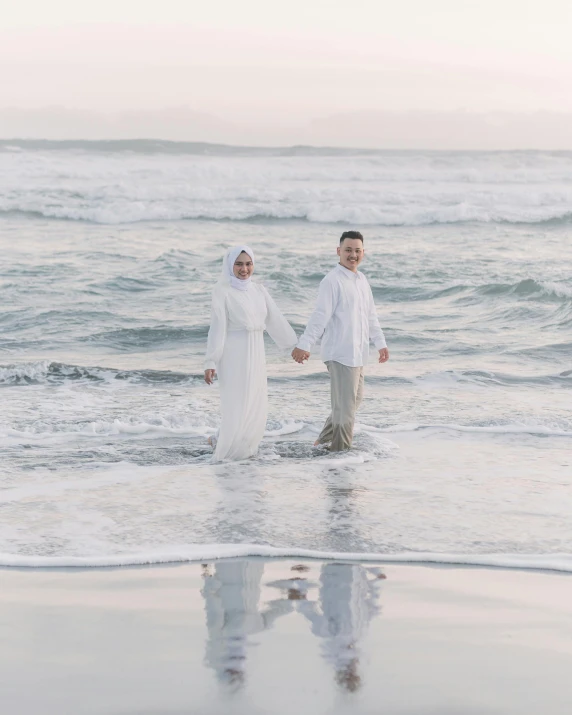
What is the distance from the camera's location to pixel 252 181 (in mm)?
38000

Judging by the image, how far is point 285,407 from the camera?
8.83 m

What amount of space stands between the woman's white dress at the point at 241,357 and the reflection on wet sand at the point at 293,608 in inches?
84.6

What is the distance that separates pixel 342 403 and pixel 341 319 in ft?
1.95

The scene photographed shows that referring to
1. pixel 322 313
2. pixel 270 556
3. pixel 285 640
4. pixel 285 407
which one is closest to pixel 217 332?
pixel 322 313

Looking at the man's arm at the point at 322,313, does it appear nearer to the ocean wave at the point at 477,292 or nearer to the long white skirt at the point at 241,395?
the long white skirt at the point at 241,395

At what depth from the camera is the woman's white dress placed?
6.58m

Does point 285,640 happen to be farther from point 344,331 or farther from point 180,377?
point 180,377

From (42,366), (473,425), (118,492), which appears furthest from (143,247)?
(118,492)

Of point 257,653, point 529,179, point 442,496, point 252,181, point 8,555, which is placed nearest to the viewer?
point 257,653

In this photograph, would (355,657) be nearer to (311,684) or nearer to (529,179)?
(311,684)

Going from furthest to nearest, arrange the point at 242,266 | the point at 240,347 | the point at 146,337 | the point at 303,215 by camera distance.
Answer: the point at 303,215 → the point at 146,337 → the point at 240,347 → the point at 242,266

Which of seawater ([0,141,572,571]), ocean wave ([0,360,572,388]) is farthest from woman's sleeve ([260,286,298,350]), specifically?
ocean wave ([0,360,572,388])

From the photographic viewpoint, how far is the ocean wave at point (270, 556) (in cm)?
459

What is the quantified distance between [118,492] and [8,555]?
4.35ft
